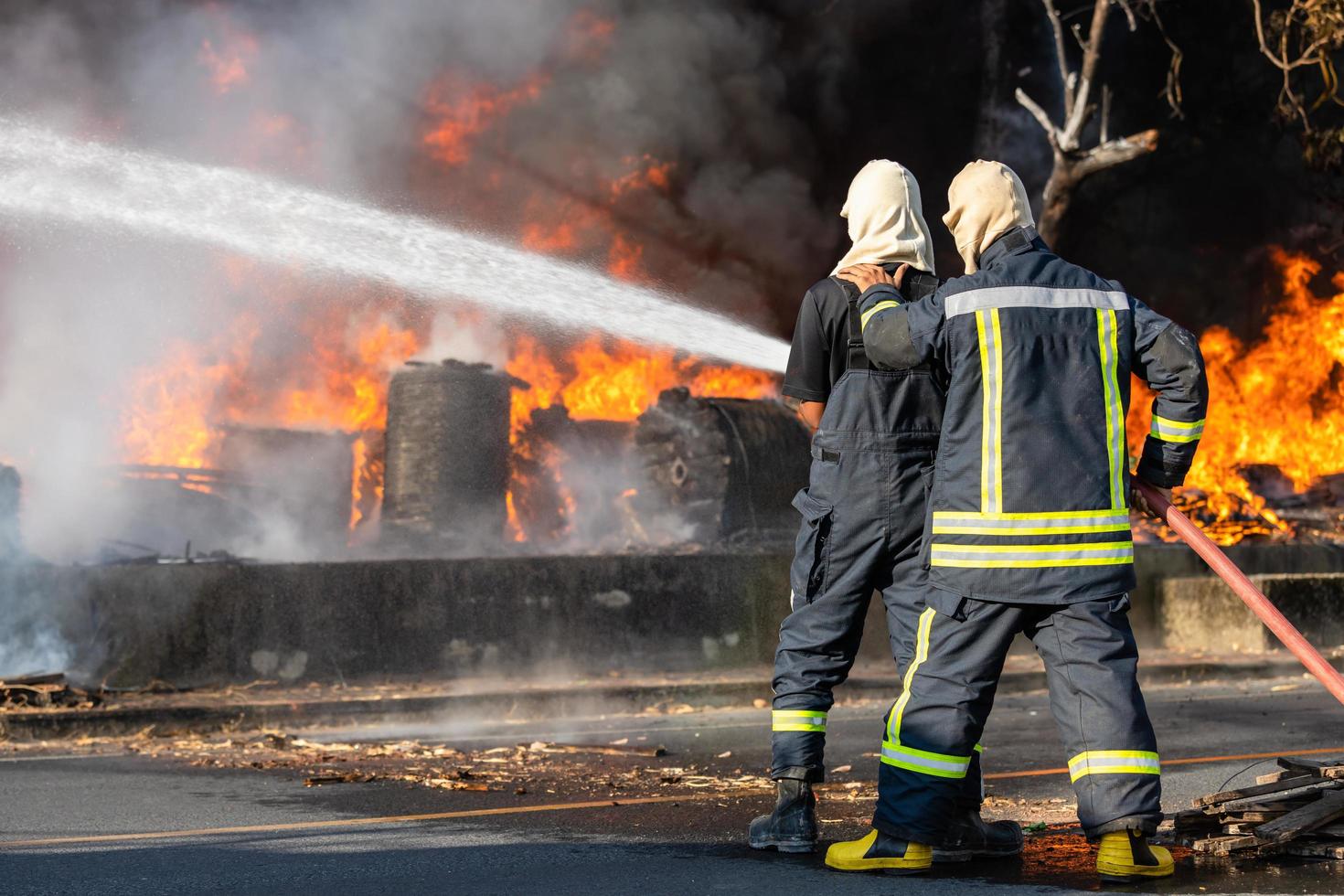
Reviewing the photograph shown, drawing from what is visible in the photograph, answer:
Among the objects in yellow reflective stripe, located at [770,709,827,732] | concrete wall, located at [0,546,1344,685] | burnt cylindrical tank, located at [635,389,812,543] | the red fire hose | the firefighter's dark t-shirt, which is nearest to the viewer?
the red fire hose

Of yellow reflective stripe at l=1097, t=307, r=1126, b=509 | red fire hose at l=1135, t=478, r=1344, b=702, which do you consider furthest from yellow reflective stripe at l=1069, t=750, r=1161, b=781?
yellow reflective stripe at l=1097, t=307, r=1126, b=509

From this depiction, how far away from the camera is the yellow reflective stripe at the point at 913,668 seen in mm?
3896

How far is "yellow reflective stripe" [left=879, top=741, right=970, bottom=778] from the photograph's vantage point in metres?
3.81

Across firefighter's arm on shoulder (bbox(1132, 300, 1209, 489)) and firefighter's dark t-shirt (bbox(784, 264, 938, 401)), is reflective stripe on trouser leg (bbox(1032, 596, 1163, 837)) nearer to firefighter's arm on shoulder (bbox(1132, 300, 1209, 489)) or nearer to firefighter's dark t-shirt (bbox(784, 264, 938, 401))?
firefighter's arm on shoulder (bbox(1132, 300, 1209, 489))

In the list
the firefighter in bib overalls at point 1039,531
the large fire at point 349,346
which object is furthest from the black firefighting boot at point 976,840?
the large fire at point 349,346

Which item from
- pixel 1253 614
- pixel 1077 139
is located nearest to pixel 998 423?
pixel 1253 614

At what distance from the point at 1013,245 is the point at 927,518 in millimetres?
729

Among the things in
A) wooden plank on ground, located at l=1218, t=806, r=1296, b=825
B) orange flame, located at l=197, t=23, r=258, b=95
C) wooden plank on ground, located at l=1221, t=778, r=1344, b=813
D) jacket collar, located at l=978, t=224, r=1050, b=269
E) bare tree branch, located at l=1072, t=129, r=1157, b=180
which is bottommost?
wooden plank on ground, located at l=1218, t=806, r=1296, b=825

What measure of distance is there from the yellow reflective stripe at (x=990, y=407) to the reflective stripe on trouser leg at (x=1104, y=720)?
13.3 inches

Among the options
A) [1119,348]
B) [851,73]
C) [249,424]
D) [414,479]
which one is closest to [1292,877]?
[1119,348]

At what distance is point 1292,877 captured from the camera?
3799 mm

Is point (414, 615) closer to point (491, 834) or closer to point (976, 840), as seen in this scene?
point (491, 834)

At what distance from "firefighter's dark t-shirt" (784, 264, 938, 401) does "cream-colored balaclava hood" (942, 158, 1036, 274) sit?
0.35 m

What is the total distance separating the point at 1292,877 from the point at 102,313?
1310 centimetres
